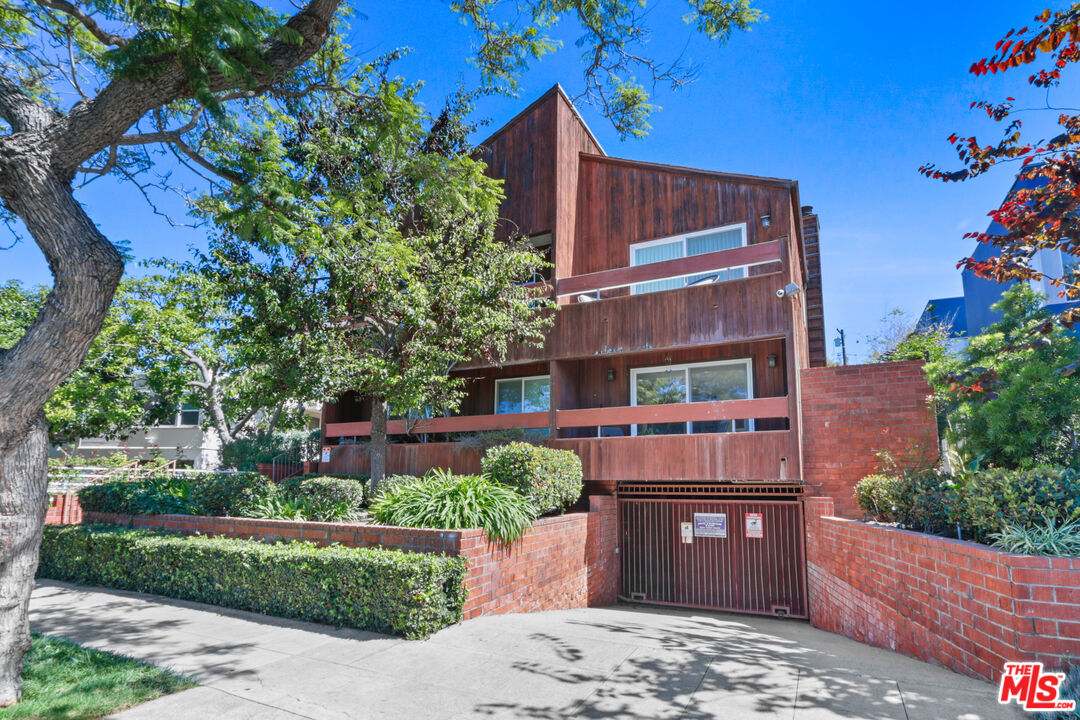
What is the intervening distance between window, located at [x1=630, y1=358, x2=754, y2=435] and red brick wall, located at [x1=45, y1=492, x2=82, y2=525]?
12.0m

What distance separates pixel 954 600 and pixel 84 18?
895cm

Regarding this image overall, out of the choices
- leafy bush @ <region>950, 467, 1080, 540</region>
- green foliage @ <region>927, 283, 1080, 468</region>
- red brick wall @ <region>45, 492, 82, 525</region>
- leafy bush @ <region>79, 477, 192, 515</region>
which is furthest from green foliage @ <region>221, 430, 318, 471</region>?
leafy bush @ <region>950, 467, 1080, 540</region>

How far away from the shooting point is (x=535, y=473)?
28.3 feet

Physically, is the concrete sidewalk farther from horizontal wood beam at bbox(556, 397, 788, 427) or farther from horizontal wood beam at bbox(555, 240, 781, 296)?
horizontal wood beam at bbox(555, 240, 781, 296)

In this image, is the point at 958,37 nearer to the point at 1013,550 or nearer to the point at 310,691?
the point at 1013,550

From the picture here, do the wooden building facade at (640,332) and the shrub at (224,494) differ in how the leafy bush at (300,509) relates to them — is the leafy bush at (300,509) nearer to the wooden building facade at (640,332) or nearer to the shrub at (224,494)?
the shrub at (224,494)

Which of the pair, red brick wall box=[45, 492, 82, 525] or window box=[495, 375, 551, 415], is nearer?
red brick wall box=[45, 492, 82, 525]

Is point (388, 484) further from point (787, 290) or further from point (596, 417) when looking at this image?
point (787, 290)

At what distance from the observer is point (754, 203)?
11.6m

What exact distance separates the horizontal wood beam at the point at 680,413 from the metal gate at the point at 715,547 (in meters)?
1.64

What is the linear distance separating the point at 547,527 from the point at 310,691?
4.33m

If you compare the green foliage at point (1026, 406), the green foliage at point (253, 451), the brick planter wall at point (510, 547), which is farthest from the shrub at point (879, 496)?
the green foliage at point (253, 451)

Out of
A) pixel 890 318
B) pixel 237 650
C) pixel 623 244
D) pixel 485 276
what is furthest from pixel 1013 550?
pixel 890 318

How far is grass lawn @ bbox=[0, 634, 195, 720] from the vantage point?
3703 millimetres
